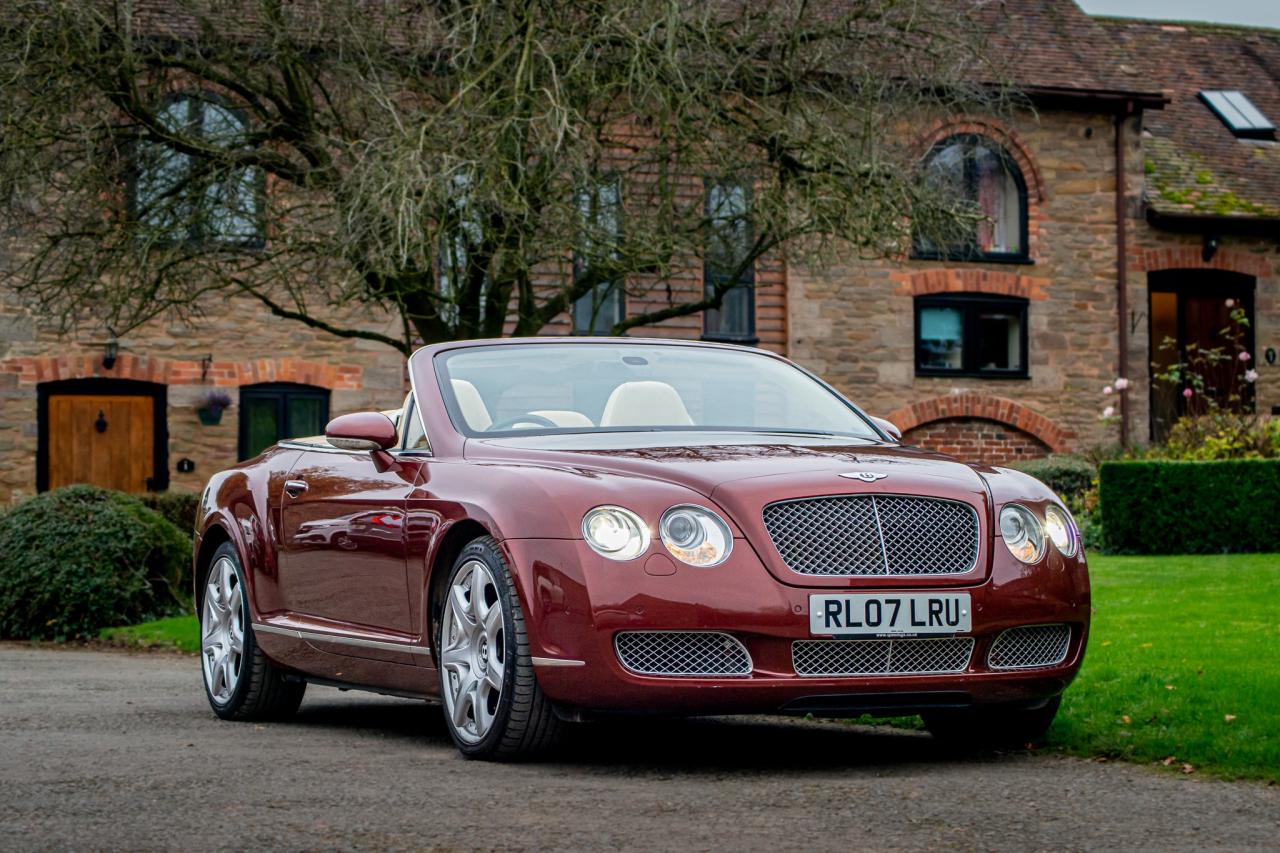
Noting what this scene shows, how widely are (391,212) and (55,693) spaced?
5562mm

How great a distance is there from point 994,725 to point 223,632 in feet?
12.4

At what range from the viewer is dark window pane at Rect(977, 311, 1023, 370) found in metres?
28.6

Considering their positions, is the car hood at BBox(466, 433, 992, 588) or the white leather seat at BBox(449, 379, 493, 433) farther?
the white leather seat at BBox(449, 379, 493, 433)

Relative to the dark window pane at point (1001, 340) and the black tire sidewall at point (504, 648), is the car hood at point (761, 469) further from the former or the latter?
the dark window pane at point (1001, 340)

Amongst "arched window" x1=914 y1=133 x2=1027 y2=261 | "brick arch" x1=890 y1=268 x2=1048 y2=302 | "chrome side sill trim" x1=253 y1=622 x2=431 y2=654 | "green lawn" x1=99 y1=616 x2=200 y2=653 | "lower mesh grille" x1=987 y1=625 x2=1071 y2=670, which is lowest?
"green lawn" x1=99 y1=616 x2=200 y2=653

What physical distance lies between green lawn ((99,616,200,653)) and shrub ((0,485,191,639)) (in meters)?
0.25

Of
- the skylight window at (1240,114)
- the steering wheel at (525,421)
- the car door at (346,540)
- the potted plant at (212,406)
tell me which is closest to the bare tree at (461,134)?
the potted plant at (212,406)

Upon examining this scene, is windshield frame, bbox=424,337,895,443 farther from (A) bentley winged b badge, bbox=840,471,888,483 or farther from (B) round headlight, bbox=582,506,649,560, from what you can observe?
(B) round headlight, bbox=582,506,649,560

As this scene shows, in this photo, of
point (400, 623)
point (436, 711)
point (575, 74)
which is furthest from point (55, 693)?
point (575, 74)

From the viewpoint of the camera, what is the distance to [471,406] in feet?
25.4

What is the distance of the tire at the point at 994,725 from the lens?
23.5 feet

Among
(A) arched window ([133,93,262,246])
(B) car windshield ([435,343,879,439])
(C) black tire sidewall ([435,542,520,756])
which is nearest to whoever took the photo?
(C) black tire sidewall ([435,542,520,756])

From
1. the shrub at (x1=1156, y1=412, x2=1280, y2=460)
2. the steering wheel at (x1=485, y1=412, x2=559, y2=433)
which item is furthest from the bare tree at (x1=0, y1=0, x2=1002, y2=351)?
the steering wheel at (x1=485, y1=412, x2=559, y2=433)

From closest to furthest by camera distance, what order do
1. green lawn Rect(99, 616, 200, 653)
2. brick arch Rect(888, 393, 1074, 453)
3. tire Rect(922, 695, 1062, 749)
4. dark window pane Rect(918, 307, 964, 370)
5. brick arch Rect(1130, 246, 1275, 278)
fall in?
tire Rect(922, 695, 1062, 749) < green lawn Rect(99, 616, 200, 653) < brick arch Rect(888, 393, 1074, 453) < dark window pane Rect(918, 307, 964, 370) < brick arch Rect(1130, 246, 1275, 278)
